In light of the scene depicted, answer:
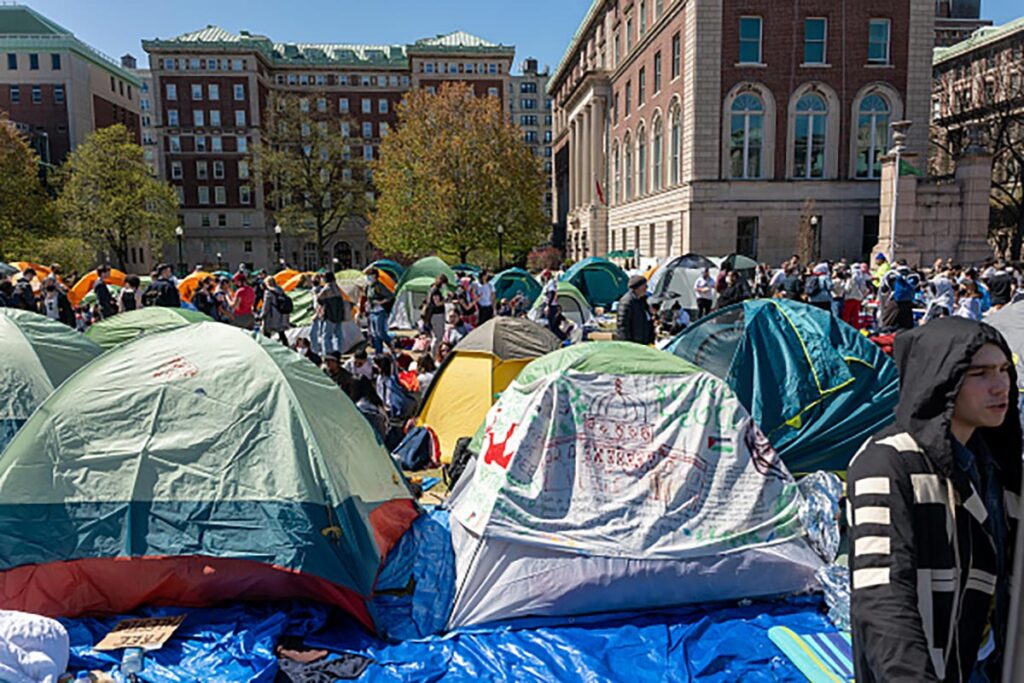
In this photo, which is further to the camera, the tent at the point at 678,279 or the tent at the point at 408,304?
the tent at the point at 678,279

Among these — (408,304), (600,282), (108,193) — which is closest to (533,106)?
(108,193)

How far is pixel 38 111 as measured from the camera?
5578cm

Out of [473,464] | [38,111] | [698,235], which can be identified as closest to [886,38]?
[698,235]

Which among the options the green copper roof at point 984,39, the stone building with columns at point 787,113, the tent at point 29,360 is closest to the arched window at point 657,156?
the stone building with columns at point 787,113

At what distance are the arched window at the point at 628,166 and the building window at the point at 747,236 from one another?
1046cm

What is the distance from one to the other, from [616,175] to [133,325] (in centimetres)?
3955

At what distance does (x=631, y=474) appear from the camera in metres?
5.23

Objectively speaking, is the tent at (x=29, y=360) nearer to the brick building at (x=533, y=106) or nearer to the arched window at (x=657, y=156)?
the arched window at (x=657, y=156)

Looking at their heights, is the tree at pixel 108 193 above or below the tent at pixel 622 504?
above

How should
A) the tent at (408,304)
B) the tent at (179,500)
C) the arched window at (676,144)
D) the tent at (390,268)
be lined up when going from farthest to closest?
1. the arched window at (676,144)
2. the tent at (390,268)
3. the tent at (408,304)
4. the tent at (179,500)

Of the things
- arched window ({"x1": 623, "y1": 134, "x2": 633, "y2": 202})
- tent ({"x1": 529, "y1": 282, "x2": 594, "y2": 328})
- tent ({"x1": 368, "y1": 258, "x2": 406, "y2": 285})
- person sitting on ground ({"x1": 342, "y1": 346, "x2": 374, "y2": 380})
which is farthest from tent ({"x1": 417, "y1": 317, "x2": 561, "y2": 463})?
arched window ({"x1": 623, "y1": 134, "x2": 633, "y2": 202})

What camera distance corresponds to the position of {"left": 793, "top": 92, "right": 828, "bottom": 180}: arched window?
32469 mm

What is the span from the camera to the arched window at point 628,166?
4272 cm

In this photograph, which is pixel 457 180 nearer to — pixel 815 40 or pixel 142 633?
pixel 815 40
